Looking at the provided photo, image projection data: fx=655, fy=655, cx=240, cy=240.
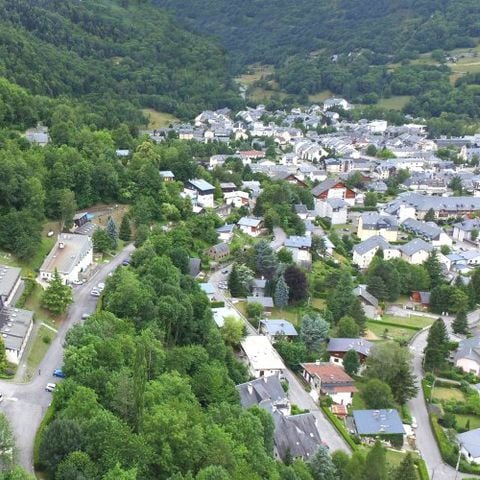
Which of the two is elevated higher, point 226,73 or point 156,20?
point 156,20

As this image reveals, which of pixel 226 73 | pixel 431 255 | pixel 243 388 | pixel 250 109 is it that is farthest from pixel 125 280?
pixel 226 73

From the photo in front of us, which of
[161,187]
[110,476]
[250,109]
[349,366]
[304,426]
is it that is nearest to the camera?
[110,476]

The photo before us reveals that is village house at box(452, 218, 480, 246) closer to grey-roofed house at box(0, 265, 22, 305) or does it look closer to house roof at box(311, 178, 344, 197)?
house roof at box(311, 178, 344, 197)

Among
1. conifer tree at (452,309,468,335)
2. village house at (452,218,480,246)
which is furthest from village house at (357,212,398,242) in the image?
conifer tree at (452,309,468,335)

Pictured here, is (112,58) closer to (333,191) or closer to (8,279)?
(333,191)

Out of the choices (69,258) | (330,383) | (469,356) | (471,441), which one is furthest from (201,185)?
(471,441)

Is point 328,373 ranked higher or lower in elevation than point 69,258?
lower

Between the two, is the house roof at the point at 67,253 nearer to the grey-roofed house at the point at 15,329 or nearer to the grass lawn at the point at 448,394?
the grey-roofed house at the point at 15,329

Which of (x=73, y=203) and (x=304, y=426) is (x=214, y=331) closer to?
(x=304, y=426)
